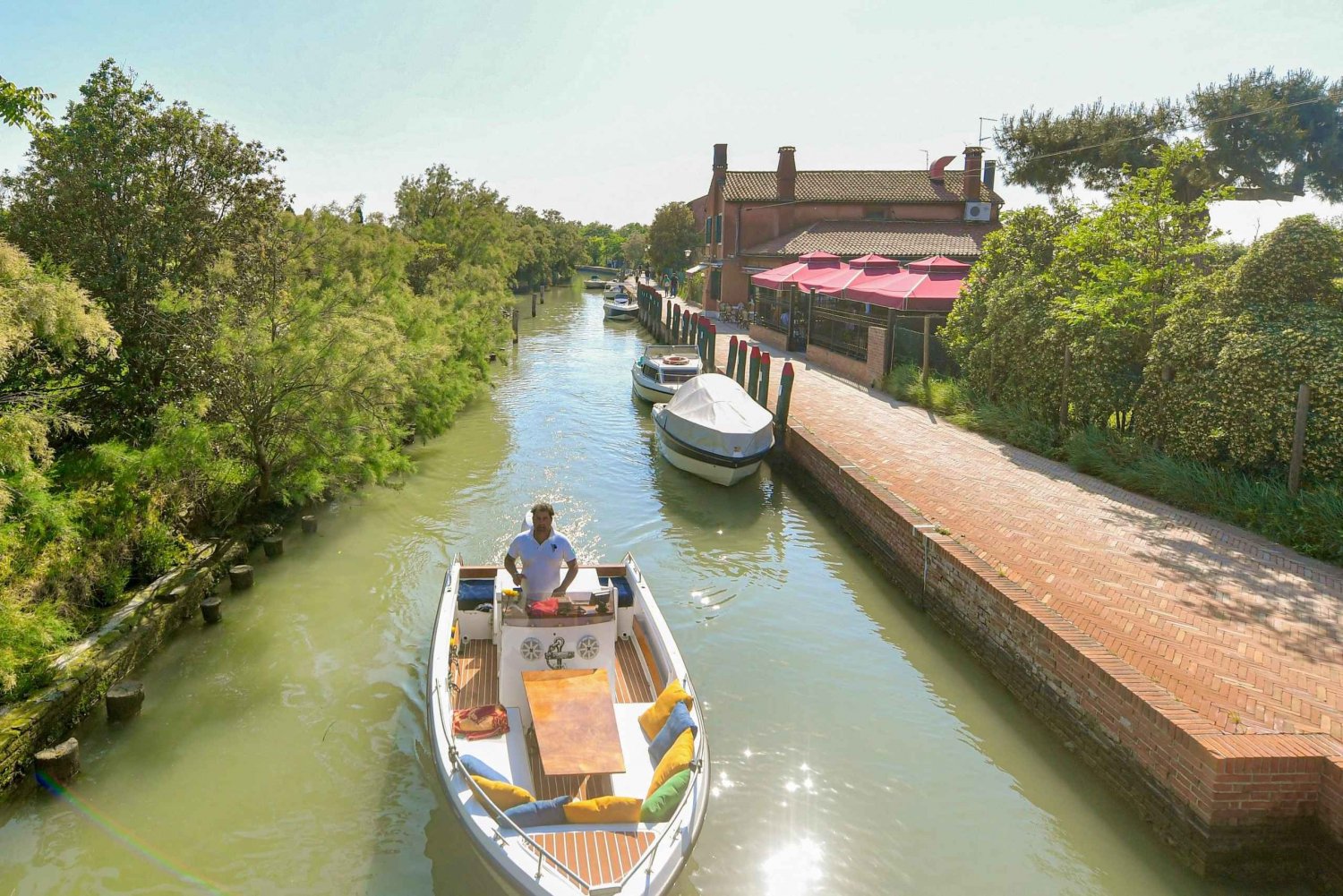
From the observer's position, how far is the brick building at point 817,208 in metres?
44.4

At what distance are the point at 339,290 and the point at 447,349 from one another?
9.16 ft

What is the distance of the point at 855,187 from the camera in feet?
153

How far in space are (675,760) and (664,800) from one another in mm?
415

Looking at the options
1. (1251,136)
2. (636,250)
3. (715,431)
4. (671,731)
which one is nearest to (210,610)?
(671,731)

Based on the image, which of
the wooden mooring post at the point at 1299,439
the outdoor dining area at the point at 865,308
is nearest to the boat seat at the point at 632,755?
the wooden mooring post at the point at 1299,439

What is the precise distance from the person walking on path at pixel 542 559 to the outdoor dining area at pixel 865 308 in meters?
13.6

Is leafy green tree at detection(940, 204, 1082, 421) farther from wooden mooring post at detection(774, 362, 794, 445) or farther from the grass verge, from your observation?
wooden mooring post at detection(774, 362, 794, 445)

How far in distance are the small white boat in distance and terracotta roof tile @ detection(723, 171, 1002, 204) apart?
75.9 feet

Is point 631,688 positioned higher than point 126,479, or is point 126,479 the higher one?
point 126,479

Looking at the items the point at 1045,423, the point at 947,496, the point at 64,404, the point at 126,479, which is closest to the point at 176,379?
the point at 64,404

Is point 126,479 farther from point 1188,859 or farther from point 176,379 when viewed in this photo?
point 1188,859

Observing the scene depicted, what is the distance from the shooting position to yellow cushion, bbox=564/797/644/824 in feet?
18.5

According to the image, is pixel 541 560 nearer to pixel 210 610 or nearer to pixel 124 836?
pixel 124 836

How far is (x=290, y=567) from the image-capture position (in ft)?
39.2
